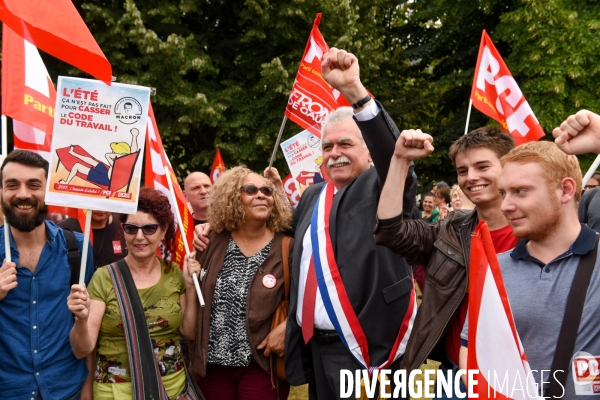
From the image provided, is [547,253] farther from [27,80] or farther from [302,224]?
[27,80]

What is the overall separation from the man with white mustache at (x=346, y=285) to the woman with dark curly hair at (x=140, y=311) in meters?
0.67

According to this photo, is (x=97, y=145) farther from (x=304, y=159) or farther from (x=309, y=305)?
(x=304, y=159)

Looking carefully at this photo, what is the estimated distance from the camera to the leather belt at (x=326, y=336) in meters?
3.28

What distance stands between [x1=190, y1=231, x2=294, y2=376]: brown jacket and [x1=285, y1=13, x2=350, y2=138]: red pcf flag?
221 cm

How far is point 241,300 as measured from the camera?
144 inches

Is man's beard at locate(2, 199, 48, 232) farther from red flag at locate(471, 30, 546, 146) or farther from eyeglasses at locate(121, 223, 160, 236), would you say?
red flag at locate(471, 30, 546, 146)

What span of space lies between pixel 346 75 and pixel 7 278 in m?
1.94

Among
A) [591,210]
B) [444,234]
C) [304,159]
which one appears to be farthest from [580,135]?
[304,159]

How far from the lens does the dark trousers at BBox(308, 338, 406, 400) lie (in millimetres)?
3248

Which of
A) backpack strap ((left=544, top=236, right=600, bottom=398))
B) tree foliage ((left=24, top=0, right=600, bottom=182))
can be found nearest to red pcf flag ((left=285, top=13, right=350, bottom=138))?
backpack strap ((left=544, top=236, right=600, bottom=398))

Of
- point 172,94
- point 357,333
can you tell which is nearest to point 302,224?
point 357,333

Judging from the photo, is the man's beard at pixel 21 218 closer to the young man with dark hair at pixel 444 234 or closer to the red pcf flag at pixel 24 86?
the red pcf flag at pixel 24 86

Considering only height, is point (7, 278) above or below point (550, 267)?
above

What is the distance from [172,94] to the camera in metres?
12.9
